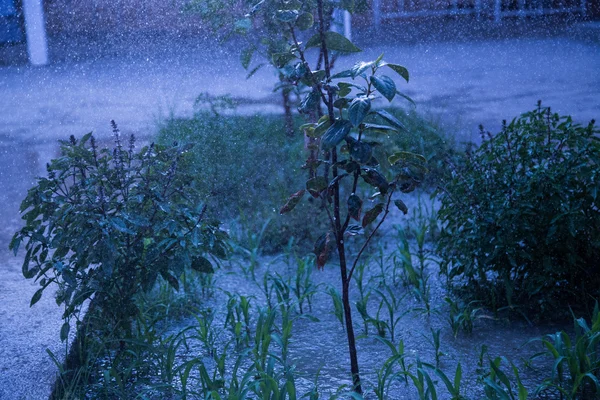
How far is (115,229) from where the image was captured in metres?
2.35

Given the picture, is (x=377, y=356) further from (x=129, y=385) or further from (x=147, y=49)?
(x=147, y=49)

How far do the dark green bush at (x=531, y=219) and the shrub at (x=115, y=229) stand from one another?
0.94m

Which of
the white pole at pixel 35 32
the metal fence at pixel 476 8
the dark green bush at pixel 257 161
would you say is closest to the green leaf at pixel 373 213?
the dark green bush at pixel 257 161

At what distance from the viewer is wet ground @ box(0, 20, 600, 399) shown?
19.2 feet

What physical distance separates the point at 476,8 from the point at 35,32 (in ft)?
17.8

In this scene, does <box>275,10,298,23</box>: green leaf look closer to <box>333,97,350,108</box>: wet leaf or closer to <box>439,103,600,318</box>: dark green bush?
<box>333,97,350,108</box>: wet leaf

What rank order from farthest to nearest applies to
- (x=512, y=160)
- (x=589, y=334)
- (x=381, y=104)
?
(x=381, y=104)
(x=512, y=160)
(x=589, y=334)

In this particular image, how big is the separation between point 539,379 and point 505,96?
4.69 metres

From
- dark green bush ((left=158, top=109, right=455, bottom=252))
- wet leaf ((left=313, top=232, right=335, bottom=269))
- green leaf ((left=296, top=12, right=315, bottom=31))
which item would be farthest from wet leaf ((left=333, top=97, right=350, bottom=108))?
dark green bush ((left=158, top=109, right=455, bottom=252))

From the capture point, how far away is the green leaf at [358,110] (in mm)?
1931

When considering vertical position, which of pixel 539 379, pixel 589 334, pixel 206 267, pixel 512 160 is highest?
pixel 512 160

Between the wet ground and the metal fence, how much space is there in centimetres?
57

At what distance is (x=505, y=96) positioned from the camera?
6766mm

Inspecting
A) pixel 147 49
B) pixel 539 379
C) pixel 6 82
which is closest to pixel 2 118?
pixel 6 82
